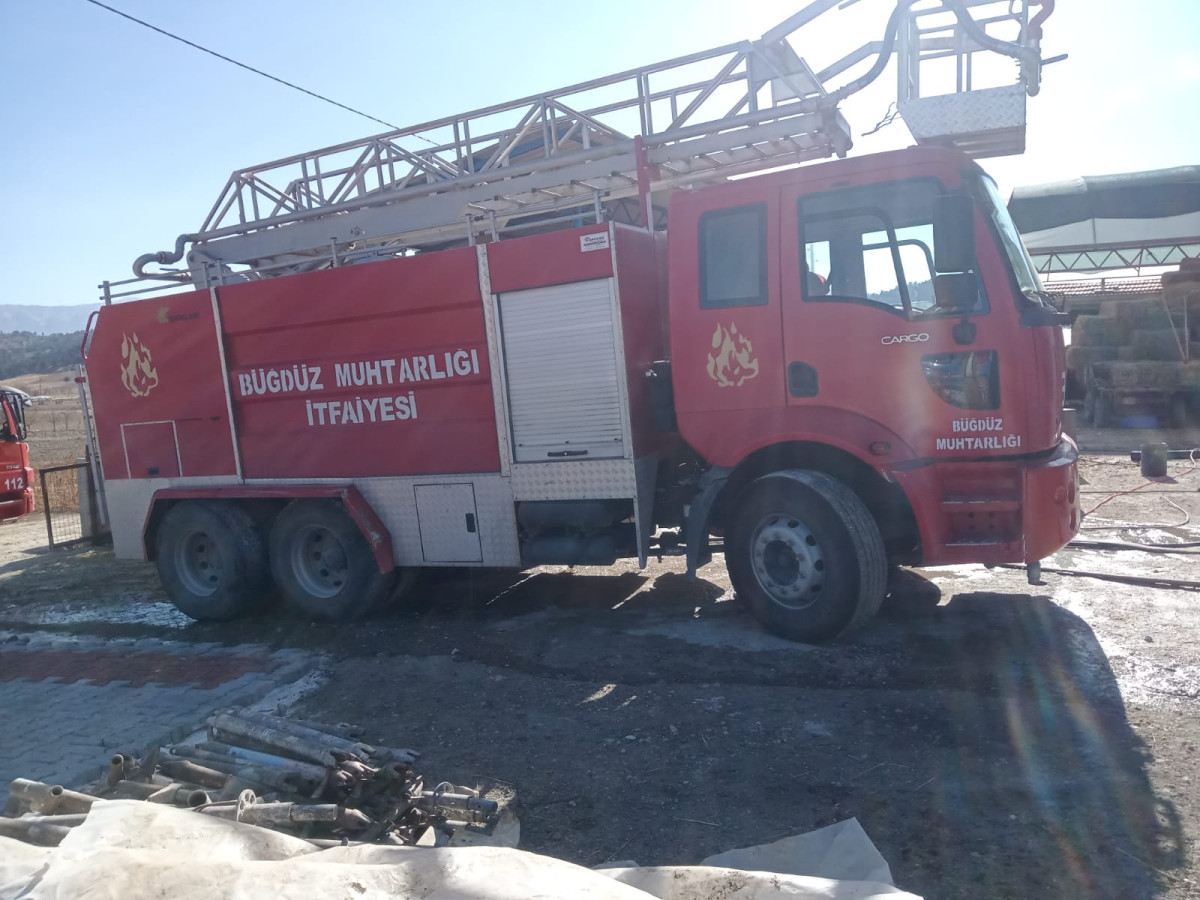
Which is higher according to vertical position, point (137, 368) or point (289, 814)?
point (137, 368)

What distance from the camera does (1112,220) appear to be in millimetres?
25406

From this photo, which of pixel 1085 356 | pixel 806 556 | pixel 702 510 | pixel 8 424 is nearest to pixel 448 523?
pixel 702 510

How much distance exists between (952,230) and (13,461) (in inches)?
593

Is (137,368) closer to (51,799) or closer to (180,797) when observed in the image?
(51,799)

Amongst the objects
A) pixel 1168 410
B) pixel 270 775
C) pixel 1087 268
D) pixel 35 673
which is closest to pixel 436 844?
pixel 270 775

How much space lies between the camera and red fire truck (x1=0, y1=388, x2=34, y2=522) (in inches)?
565

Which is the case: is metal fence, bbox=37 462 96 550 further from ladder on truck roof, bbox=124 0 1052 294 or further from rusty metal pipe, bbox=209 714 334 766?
rusty metal pipe, bbox=209 714 334 766

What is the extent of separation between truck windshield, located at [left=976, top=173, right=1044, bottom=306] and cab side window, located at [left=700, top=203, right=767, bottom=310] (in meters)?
1.29

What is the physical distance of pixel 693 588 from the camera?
7.46m

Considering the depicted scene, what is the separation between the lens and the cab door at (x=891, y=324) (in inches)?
207

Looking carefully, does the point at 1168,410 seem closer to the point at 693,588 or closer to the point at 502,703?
the point at 693,588

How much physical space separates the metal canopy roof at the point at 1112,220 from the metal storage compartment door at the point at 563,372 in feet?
65.8

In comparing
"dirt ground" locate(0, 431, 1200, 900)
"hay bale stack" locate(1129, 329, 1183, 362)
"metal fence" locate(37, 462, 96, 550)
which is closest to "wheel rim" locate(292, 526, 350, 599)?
"dirt ground" locate(0, 431, 1200, 900)

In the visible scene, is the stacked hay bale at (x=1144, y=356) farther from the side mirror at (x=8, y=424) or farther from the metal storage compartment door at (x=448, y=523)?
the side mirror at (x=8, y=424)
